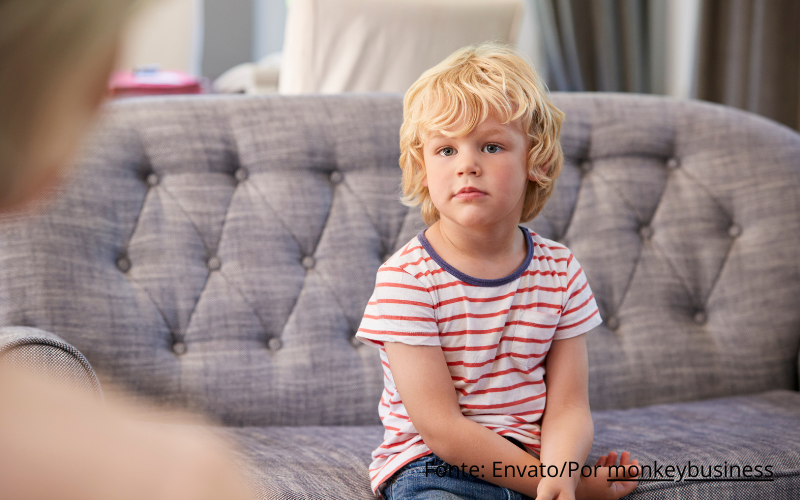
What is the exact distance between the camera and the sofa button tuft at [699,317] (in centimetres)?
157

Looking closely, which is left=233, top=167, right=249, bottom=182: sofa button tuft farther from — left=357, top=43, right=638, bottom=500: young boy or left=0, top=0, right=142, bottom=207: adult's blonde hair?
left=0, top=0, right=142, bottom=207: adult's blonde hair

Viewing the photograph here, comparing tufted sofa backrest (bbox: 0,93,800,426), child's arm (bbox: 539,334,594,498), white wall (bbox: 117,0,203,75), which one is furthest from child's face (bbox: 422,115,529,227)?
white wall (bbox: 117,0,203,75)

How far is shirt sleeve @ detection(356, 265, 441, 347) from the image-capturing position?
0.93 metres

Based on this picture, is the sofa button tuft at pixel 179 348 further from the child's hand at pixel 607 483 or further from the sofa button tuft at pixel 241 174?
the child's hand at pixel 607 483

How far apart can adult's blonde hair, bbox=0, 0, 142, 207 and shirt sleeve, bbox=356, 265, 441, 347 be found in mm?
653

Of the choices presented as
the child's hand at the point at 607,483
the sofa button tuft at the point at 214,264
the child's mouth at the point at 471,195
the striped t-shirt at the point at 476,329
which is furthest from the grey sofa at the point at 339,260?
the child's mouth at the point at 471,195

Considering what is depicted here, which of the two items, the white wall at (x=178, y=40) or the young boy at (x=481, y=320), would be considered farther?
the white wall at (x=178, y=40)

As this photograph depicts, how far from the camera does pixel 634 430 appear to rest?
1.28m

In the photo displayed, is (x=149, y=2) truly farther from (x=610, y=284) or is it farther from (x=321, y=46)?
(x=321, y=46)

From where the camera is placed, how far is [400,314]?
94 centimetres

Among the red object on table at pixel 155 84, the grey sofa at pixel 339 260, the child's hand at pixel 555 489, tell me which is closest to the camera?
the child's hand at pixel 555 489

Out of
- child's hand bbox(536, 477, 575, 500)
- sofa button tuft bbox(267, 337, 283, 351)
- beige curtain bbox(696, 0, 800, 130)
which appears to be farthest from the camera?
beige curtain bbox(696, 0, 800, 130)

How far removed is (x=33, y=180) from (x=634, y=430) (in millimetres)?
1199

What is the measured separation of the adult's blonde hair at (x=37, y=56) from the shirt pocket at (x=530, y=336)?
29.7 inches
